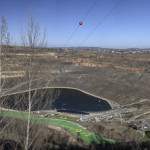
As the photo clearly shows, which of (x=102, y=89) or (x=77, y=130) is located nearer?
(x=77, y=130)

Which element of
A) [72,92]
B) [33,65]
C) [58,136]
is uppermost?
[33,65]

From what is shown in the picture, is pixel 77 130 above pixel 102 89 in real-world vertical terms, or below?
above

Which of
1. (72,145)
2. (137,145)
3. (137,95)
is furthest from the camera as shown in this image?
(137,95)

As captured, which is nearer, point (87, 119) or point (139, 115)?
point (87, 119)

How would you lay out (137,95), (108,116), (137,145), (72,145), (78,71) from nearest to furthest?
1. (137,145)
2. (72,145)
3. (108,116)
4. (137,95)
5. (78,71)

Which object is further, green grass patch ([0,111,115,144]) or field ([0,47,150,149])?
field ([0,47,150,149])

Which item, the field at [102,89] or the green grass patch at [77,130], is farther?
the field at [102,89]

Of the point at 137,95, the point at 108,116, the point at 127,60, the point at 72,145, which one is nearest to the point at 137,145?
the point at 72,145

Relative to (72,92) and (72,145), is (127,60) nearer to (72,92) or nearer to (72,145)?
(72,92)

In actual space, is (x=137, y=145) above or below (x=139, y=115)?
above

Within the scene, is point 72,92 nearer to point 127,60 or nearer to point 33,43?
point 127,60
